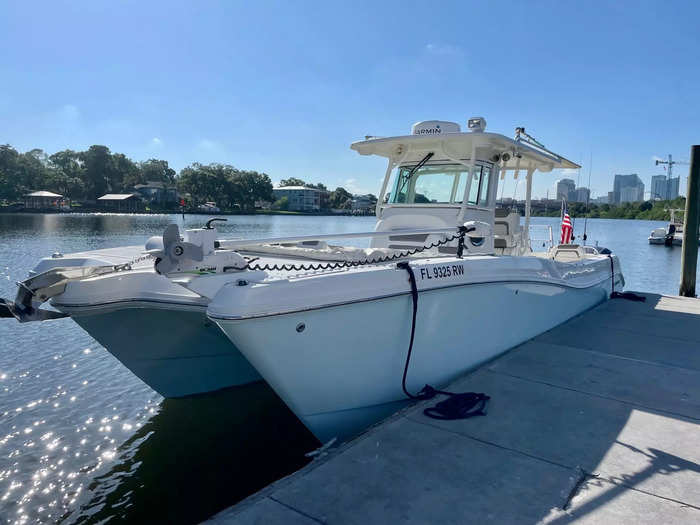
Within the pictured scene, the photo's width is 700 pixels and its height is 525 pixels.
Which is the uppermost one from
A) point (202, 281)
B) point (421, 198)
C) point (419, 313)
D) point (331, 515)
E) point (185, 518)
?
point (421, 198)

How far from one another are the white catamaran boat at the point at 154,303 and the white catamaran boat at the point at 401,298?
1.29 feet

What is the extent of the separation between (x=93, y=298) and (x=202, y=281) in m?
0.89

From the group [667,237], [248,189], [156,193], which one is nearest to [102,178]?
[156,193]

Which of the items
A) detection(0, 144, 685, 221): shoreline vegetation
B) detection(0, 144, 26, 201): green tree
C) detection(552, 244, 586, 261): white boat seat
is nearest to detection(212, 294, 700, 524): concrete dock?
detection(552, 244, 586, 261): white boat seat

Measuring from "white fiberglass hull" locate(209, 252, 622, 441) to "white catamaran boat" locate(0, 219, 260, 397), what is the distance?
1.78 feet

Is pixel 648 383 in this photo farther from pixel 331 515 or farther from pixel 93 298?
pixel 93 298

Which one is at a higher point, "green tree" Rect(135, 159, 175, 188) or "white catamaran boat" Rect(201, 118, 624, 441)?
"green tree" Rect(135, 159, 175, 188)

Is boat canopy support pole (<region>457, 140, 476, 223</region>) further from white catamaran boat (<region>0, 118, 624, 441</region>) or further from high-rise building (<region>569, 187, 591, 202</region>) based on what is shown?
high-rise building (<region>569, 187, 591, 202</region>)

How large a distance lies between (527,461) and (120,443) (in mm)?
4035

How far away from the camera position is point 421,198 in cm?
647

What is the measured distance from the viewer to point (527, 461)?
326 centimetres

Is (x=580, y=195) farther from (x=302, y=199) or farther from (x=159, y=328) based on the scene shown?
(x=302, y=199)

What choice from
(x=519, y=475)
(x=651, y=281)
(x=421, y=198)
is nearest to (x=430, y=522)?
(x=519, y=475)

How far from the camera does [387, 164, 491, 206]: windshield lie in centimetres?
625
